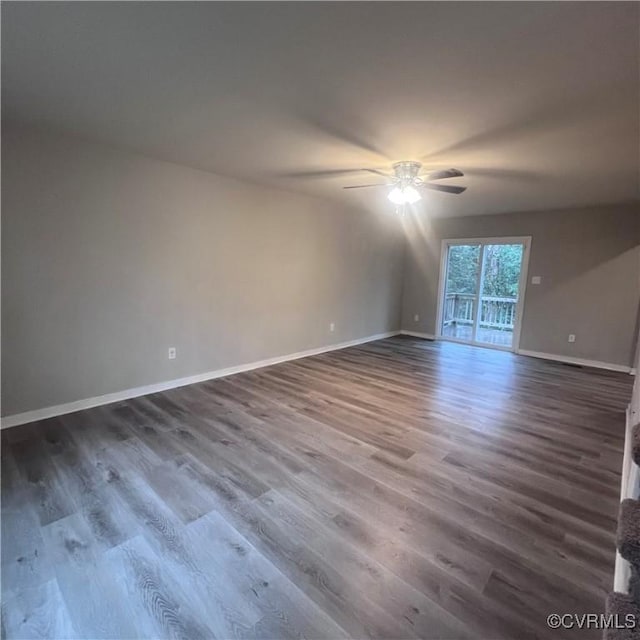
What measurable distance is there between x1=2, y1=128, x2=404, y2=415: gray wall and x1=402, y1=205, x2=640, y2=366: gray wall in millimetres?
3158

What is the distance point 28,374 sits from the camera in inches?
112

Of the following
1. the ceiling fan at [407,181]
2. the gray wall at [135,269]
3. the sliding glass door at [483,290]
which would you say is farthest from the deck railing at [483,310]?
the ceiling fan at [407,181]

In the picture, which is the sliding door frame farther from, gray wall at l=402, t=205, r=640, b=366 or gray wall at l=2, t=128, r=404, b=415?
gray wall at l=2, t=128, r=404, b=415

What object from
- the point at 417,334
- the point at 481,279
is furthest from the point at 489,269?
the point at 417,334

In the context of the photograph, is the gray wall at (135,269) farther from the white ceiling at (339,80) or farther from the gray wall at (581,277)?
the gray wall at (581,277)

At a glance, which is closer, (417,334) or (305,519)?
(305,519)

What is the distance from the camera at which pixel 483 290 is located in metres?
6.41

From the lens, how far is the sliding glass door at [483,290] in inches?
234

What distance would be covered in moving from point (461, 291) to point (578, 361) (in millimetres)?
2194

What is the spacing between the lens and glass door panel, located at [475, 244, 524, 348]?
599 cm

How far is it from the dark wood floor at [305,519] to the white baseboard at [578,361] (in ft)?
6.66
